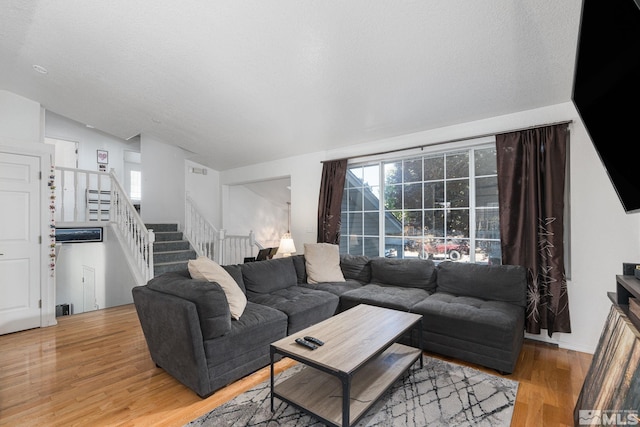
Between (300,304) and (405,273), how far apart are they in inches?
53.6

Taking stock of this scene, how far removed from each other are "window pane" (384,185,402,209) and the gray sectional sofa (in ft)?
2.68

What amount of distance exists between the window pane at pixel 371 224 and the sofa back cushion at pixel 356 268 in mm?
463

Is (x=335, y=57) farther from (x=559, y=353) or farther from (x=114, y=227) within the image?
(x=114, y=227)

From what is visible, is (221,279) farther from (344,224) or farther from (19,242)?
(19,242)

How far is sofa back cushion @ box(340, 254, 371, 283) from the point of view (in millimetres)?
3812

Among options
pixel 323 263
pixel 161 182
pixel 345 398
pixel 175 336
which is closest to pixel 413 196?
pixel 323 263

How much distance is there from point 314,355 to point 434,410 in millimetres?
895

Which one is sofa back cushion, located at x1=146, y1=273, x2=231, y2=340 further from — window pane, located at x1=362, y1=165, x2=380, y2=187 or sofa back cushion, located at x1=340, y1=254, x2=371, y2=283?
window pane, located at x1=362, y1=165, x2=380, y2=187

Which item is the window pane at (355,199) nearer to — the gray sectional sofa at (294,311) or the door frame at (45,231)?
the gray sectional sofa at (294,311)

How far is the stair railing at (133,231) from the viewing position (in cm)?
→ 416

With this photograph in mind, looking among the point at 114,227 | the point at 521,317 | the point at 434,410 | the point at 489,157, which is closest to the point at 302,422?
the point at 434,410

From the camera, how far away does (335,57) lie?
96.9 inches

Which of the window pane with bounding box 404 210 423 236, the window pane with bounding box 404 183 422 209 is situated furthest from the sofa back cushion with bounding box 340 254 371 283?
the window pane with bounding box 404 183 422 209

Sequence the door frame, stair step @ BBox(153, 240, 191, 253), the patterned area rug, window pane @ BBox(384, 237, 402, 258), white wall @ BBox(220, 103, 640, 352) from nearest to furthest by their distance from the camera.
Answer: the patterned area rug
white wall @ BBox(220, 103, 640, 352)
the door frame
window pane @ BBox(384, 237, 402, 258)
stair step @ BBox(153, 240, 191, 253)
